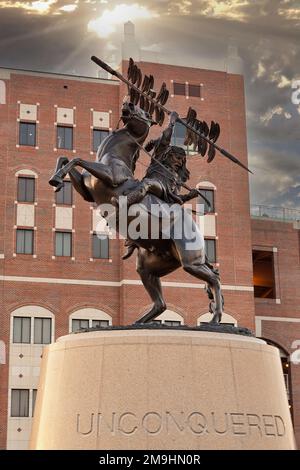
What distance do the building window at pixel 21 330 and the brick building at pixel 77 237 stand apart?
53 mm

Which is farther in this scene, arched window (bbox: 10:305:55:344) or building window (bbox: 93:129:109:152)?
building window (bbox: 93:129:109:152)

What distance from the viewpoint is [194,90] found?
48750 mm

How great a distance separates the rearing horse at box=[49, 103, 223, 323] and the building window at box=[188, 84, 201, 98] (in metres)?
34.8

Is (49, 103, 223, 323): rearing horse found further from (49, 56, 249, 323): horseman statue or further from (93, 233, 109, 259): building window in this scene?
(93, 233, 109, 259): building window

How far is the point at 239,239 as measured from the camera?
4756cm

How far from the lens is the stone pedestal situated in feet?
37.3

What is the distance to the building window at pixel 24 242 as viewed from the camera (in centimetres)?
4447

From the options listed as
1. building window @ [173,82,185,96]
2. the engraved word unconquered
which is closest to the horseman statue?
the engraved word unconquered

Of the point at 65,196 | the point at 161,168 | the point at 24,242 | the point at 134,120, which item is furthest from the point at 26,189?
the point at 134,120

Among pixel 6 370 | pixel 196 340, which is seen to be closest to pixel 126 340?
pixel 196 340

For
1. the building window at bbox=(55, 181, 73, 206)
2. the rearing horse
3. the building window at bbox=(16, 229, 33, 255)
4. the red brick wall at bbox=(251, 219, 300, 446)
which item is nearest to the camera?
the rearing horse
